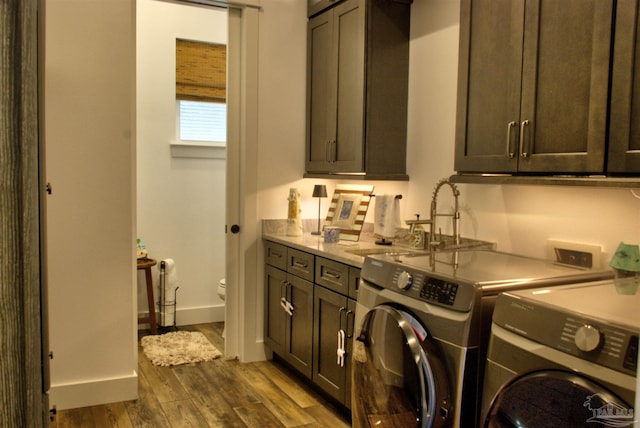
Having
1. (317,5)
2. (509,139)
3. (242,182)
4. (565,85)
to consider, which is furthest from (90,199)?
(565,85)

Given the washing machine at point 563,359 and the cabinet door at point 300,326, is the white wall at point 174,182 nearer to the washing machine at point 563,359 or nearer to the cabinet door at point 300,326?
the cabinet door at point 300,326

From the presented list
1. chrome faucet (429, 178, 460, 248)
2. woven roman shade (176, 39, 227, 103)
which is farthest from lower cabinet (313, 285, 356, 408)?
woven roman shade (176, 39, 227, 103)

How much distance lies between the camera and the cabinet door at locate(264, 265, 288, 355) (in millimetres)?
3504

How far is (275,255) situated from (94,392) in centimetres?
134

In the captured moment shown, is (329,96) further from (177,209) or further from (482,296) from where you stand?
(482,296)

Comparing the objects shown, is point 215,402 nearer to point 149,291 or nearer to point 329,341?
point 329,341

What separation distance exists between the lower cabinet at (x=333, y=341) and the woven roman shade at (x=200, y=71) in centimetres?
223

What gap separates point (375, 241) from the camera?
3395 mm

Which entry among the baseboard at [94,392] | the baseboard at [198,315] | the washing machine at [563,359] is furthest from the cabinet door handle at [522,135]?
the baseboard at [198,315]

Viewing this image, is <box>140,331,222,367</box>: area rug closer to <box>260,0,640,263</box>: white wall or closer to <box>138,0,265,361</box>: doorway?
<box>138,0,265,361</box>: doorway

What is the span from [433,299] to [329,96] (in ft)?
6.57

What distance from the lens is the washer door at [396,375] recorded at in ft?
5.77

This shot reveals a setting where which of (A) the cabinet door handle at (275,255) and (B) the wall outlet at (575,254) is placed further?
(A) the cabinet door handle at (275,255)

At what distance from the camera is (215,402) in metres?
3.10
